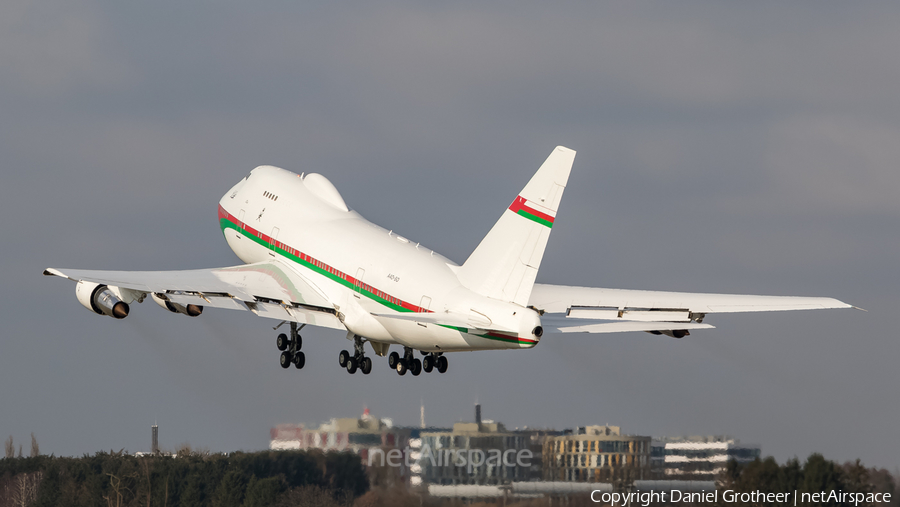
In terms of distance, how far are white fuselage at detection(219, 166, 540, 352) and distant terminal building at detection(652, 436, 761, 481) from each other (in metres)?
12.3

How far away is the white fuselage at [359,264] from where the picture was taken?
47125 mm

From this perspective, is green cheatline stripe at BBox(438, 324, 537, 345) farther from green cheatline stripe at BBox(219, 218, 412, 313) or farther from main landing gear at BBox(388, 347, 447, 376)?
main landing gear at BBox(388, 347, 447, 376)

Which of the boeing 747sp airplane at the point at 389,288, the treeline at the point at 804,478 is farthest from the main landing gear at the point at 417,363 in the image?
the treeline at the point at 804,478

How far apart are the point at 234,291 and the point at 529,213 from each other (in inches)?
601

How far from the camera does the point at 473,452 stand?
196 feet

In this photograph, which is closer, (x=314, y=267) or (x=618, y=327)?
(x=618, y=327)

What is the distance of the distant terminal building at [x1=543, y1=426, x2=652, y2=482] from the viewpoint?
57.6 m

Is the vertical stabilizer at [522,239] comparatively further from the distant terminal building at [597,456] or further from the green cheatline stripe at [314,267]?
the distant terminal building at [597,456]

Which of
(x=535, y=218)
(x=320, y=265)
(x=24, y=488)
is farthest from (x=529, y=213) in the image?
(x=24, y=488)

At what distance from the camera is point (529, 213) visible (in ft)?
149

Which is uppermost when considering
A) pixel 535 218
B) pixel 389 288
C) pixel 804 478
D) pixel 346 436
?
pixel 535 218

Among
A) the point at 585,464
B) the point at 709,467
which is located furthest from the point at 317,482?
the point at 709,467

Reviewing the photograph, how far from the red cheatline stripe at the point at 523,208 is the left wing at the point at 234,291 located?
1173 cm

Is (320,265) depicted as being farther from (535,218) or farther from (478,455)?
(535,218)
